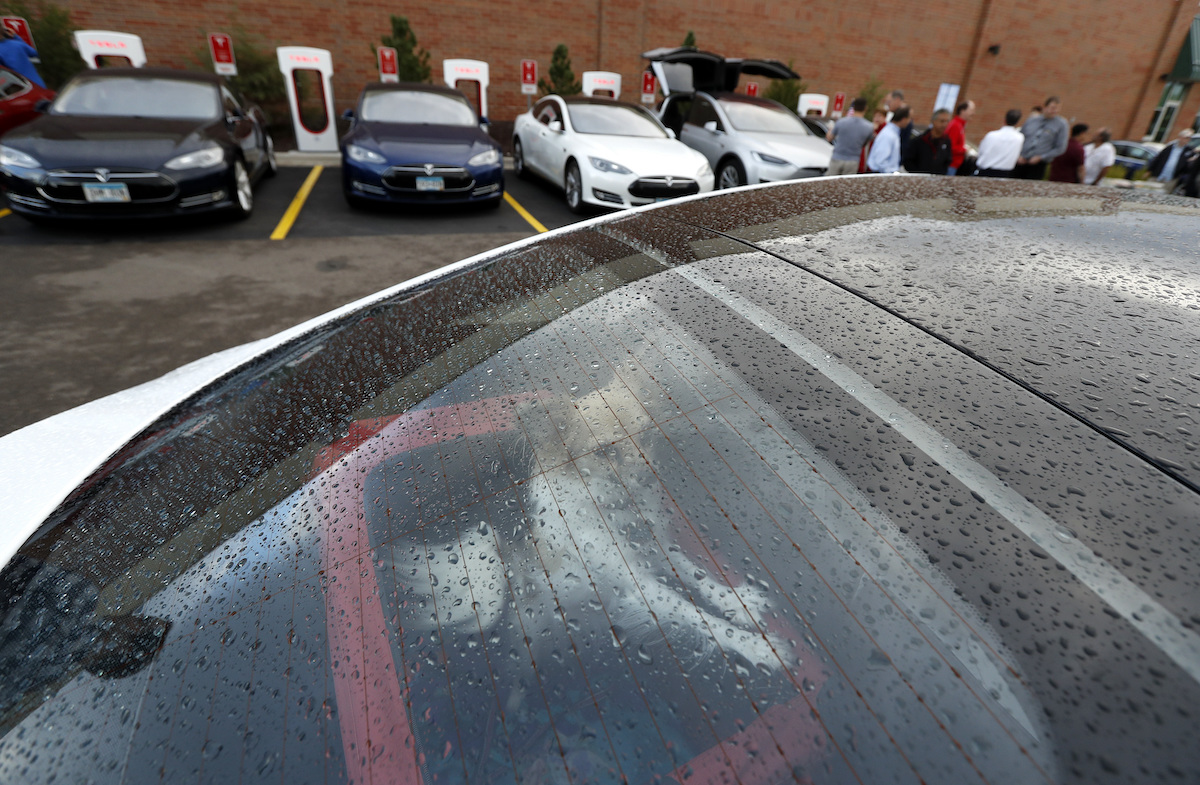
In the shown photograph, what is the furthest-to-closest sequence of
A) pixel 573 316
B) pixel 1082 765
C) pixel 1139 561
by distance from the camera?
pixel 573 316, pixel 1139 561, pixel 1082 765

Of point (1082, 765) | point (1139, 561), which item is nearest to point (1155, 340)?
point (1139, 561)

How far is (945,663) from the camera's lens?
62 centimetres

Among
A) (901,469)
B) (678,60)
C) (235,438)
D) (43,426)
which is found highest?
(678,60)

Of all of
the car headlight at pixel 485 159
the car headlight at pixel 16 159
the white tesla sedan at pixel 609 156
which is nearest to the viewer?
the car headlight at pixel 16 159

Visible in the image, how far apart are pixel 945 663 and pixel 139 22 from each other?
1701cm

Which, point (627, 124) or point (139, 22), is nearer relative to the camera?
point (627, 124)

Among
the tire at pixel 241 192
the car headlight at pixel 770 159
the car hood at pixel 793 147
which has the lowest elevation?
the tire at pixel 241 192

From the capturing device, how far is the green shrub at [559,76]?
46.5 ft

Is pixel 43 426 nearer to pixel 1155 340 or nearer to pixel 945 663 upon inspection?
pixel 945 663

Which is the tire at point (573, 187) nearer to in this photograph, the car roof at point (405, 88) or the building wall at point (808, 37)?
the car roof at point (405, 88)

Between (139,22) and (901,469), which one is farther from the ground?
(139,22)

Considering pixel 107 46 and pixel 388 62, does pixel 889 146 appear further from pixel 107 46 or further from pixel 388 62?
pixel 107 46

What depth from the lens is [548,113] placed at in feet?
30.1

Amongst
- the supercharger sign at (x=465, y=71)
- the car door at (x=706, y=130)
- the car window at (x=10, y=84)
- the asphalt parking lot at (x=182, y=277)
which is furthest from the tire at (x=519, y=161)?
the car window at (x=10, y=84)
